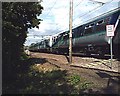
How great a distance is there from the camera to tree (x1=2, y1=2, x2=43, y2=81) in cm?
1220

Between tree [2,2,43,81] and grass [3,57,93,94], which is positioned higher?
tree [2,2,43,81]

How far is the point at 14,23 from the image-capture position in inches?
526

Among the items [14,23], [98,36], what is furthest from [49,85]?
[98,36]

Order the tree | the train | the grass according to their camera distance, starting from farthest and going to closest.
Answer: the train, the tree, the grass

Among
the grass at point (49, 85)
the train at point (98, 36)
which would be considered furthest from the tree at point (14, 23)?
the train at point (98, 36)

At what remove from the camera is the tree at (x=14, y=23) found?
40.0 feet

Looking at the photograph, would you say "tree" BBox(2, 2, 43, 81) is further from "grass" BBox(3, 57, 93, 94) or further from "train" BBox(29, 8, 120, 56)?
"train" BBox(29, 8, 120, 56)

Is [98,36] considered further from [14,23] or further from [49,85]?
[49,85]

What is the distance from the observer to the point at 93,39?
21.5 meters

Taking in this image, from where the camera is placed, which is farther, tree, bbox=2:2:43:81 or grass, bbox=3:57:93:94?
tree, bbox=2:2:43:81

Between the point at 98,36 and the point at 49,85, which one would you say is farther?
the point at 98,36

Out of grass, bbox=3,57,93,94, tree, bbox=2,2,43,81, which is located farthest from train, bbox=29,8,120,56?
grass, bbox=3,57,93,94

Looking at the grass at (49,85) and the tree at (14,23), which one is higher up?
the tree at (14,23)

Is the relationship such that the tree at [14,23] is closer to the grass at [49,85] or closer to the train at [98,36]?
the grass at [49,85]
